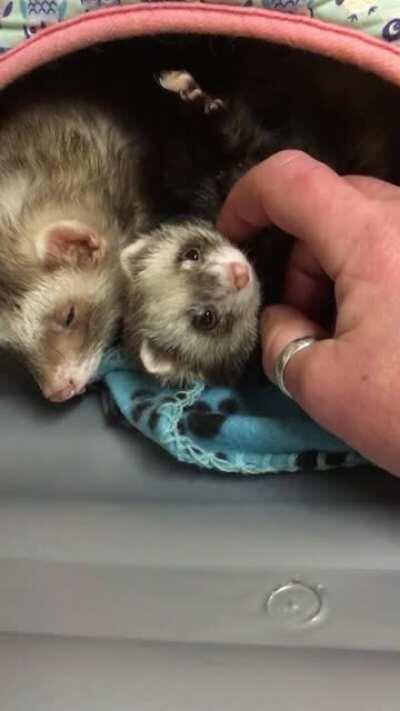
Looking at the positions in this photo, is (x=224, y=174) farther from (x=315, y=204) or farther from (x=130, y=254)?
(x=315, y=204)

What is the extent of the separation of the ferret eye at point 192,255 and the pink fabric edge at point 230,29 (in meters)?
0.23

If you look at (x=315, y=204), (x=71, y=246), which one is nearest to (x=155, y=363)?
(x=71, y=246)

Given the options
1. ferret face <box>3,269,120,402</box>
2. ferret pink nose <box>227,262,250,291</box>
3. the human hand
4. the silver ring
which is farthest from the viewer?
ferret face <box>3,269,120,402</box>

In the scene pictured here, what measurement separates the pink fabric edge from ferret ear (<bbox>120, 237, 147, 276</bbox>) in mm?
234

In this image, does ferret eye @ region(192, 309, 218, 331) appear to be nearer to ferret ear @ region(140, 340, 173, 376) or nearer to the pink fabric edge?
ferret ear @ region(140, 340, 173, 376)

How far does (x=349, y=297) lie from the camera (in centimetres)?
79

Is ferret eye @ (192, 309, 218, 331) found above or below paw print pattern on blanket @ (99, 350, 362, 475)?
above

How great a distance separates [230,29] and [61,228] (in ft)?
1.09

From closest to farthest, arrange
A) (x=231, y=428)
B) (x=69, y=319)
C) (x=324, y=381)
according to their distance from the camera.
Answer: (x=324, y=381) < (x=231, y=428) < (x=69, y=319)

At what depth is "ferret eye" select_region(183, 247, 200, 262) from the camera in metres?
1.04

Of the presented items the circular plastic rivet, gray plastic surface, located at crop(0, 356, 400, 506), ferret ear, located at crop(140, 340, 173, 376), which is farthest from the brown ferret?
the circular plastic rivet

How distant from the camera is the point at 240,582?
2.70 ft

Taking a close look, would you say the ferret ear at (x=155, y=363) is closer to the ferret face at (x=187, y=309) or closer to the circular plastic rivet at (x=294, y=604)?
the ferret face at (x=187, y=309)

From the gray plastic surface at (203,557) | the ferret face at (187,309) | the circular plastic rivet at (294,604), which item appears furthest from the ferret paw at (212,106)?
the circular plastic rivet at (294,604)
